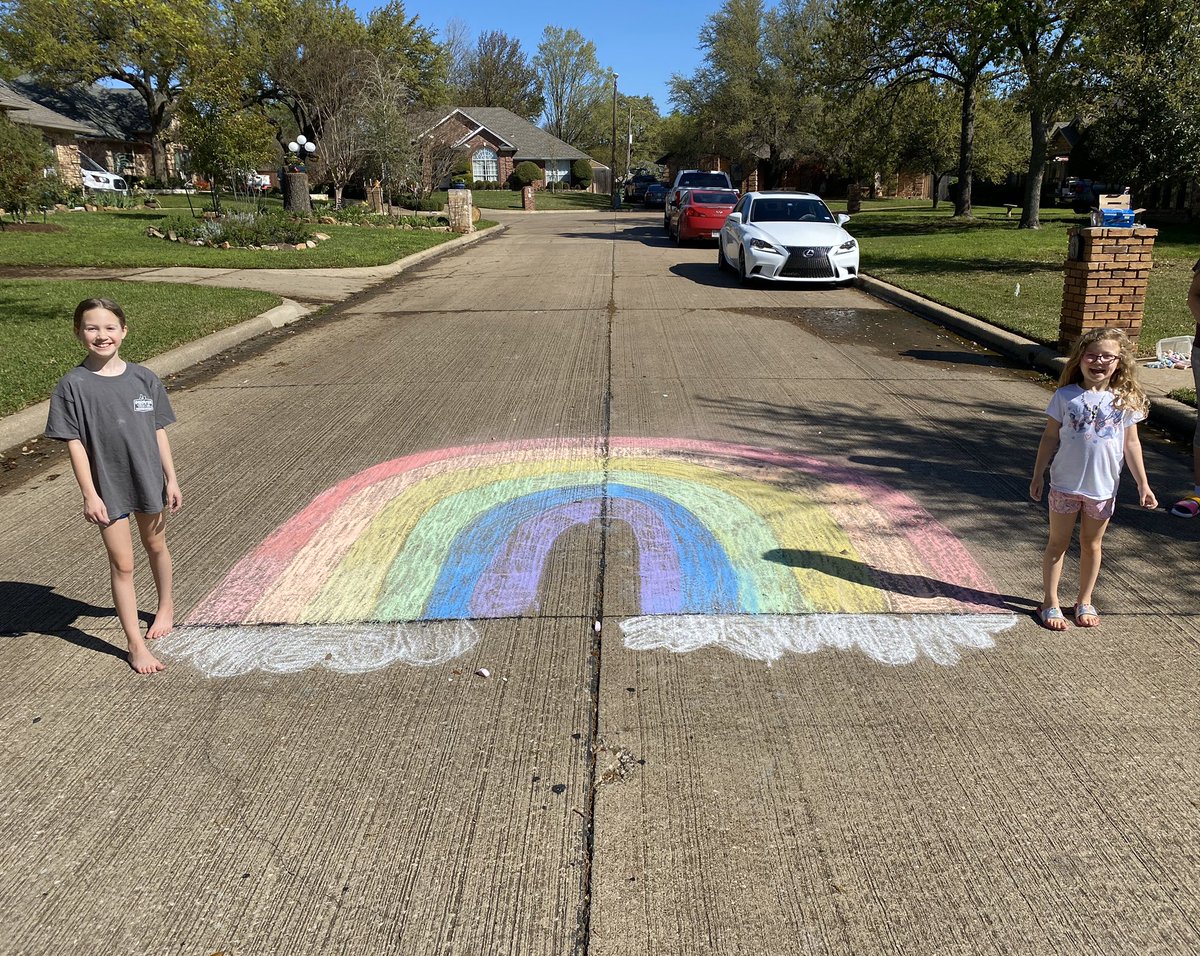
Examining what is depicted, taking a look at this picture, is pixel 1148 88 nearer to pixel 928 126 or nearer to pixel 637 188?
pixel 928 126

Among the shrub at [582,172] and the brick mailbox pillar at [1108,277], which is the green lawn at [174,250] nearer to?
the brick mailbox pillar at [1108,277]

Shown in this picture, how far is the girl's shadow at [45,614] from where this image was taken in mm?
3881

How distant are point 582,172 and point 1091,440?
2950 inches

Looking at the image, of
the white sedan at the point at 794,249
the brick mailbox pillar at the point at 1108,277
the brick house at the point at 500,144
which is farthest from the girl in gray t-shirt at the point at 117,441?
the brick house at the point at 500,144

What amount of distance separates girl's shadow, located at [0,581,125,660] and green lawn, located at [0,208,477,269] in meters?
14.2

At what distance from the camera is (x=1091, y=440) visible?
3.70m

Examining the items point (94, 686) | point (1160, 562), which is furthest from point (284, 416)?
point (1160, 562)

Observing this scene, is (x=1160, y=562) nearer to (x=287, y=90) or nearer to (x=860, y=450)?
(x=860, y=450)

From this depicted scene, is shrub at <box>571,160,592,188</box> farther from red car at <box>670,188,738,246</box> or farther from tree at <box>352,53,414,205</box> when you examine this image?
red car at <box>670,188,738,246</box>

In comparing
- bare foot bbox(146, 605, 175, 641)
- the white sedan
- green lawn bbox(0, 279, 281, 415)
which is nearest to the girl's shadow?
bare foot bbox(146, 605, 175, 641)

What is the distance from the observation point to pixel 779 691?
342 centimetres

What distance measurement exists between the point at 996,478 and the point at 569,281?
37.4 ft

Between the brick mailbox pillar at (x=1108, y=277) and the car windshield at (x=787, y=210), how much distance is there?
26.0ft

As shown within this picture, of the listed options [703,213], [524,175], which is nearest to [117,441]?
[703,213]
